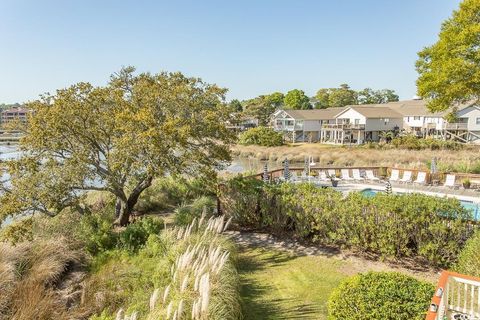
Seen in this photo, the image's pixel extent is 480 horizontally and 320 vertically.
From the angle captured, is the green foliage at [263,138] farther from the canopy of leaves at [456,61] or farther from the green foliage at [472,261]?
the green foliage at [472,261]

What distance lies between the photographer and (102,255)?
8.66 m

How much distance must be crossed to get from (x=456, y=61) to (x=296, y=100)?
6732 centimetres

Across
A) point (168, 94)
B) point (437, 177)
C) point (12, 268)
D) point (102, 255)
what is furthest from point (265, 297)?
point (437, 177)

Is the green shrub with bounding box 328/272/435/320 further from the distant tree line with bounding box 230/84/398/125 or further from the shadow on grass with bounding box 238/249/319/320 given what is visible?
the distant tree line with bounding box 230/84/398/125

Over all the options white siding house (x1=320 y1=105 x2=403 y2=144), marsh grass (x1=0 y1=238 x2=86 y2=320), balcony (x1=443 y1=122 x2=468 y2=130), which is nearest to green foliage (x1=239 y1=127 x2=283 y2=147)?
white siding house (x1=320 y1=105 x2=403 y2=144)

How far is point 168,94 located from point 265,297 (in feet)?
20.1

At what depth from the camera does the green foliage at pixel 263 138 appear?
150 feet

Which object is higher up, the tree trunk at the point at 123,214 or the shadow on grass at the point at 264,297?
the tree trunk at the point at 123,214

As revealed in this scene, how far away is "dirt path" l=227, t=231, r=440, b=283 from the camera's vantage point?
774cm

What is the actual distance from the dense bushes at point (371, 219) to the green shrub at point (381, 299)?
3.05 m

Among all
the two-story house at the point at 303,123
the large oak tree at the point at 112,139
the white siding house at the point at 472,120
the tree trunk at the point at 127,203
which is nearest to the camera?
the large oak tree at the point at 112,139

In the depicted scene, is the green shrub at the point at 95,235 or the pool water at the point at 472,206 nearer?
the pool water at the point at 472,206

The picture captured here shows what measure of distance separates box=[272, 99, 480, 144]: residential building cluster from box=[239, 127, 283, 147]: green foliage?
19.8ft

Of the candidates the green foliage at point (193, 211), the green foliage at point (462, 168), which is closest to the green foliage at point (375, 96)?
the green foliage at point (462, 168)
